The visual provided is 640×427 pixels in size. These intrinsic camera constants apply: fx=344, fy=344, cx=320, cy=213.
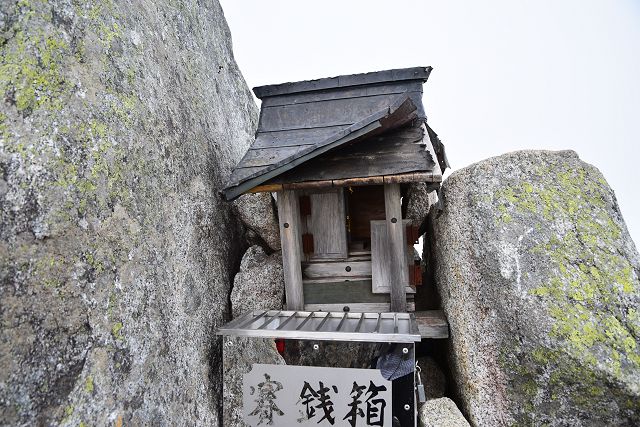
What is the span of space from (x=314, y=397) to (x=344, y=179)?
289 cm

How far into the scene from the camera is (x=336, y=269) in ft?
18.2

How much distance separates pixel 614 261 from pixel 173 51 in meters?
7.35

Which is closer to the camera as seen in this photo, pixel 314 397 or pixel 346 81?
pixel 314 397

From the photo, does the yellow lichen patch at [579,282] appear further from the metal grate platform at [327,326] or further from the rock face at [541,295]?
the metal grate platform at [327,326]

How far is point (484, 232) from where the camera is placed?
4746 millimetres

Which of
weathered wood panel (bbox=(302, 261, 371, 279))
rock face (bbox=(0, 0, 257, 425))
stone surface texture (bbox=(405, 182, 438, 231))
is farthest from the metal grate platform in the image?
stone surface texture (bbox=(405, 182, 438, 231))

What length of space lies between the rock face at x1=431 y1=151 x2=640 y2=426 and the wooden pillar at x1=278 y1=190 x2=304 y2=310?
2.34 meters

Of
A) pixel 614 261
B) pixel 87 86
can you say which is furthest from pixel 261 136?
pixel 614 261

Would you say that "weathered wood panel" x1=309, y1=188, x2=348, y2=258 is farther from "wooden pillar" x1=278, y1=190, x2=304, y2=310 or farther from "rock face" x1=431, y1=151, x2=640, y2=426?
"rock face" x1=431, y1=151, x2=640, y2=426

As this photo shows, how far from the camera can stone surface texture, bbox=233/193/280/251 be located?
6250mm

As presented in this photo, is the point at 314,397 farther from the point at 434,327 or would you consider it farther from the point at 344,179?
the point at 344,179

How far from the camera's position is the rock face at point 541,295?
3.83 m

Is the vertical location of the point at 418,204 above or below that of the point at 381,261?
above

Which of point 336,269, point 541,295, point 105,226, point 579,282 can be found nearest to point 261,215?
point 336,269
